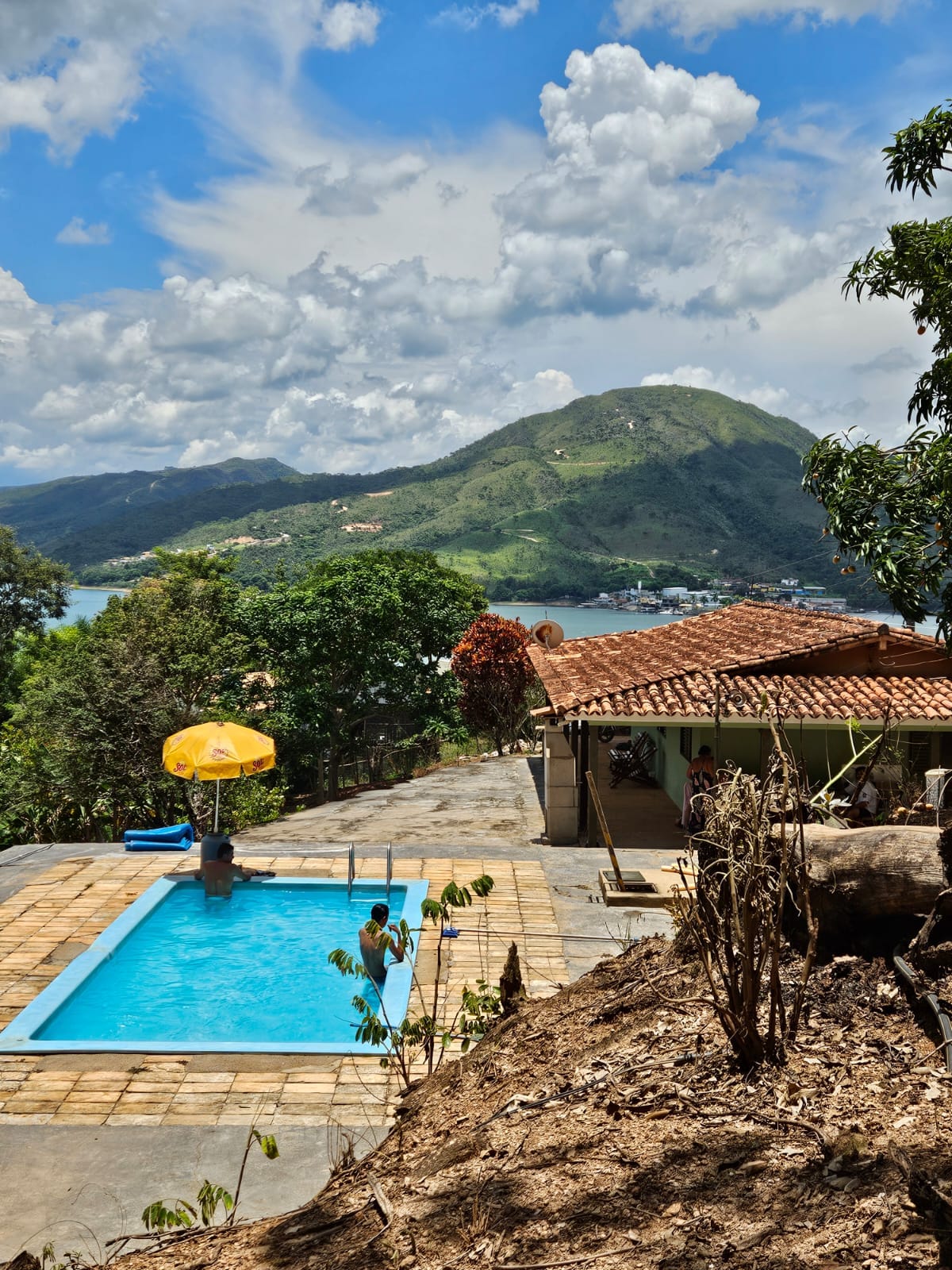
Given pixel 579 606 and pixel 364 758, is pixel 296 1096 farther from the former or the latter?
pixel 579 606

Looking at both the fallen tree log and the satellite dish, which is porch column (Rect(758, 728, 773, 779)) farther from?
the fallen tree log

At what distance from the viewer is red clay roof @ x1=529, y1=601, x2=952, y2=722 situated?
632 inches

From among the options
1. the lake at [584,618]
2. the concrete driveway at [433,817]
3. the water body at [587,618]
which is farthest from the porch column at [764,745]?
the water body at [587,618]

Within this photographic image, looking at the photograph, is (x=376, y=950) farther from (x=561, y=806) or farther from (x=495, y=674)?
(x=495, y=674)

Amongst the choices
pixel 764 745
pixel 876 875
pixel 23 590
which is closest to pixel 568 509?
pixel 23 590

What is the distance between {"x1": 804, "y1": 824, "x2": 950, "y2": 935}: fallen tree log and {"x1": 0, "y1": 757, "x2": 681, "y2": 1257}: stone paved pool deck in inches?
93.5

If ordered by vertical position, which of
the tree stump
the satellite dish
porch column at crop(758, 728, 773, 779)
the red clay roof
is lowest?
the tree stump

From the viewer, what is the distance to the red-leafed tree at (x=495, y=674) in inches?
1136

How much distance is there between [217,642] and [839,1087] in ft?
78.4

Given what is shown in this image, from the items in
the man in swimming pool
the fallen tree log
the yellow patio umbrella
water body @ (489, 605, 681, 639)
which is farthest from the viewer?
water body @ (489, 605, 681, 639)

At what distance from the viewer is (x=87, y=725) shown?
20938 mm

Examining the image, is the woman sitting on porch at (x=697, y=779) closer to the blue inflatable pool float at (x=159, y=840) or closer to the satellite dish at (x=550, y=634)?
the satellite dish at (x=550, y=634)

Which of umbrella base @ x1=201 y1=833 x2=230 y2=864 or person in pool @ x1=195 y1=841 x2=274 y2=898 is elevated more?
umbrella base @ x1=201 y1=833 x2=230 y2=864

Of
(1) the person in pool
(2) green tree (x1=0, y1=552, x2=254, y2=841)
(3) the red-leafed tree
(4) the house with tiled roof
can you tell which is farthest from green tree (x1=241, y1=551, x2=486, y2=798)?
(1) the person in pool
